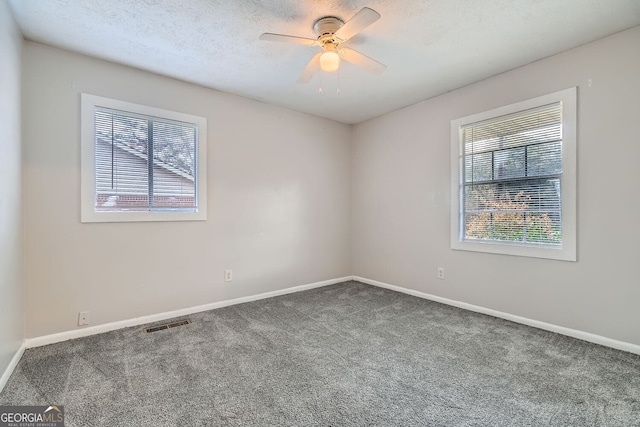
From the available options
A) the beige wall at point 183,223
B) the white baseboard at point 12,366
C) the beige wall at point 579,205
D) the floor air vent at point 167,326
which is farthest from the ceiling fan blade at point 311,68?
the white baseboard at point 12,366

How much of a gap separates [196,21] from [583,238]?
3516 mm

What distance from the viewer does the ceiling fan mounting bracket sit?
6.81 ft

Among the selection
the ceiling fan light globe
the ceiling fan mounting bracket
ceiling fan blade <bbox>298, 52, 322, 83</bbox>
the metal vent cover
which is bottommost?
the metal vent cover

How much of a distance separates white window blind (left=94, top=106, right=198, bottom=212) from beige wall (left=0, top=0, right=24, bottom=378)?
0.56 metres

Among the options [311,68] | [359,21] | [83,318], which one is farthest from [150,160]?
[359,21]

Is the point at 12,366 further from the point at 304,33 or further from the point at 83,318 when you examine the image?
the point at 304,33

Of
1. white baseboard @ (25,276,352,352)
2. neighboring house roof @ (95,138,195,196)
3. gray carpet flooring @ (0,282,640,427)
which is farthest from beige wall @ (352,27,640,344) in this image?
neighboring house roof @ (95,138,195,196)

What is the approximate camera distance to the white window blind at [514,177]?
2.67m

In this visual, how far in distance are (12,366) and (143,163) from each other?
181 centimetres

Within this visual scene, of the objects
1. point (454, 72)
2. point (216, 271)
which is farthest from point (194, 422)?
point (454, 72)

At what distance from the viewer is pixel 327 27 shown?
210 centimetres

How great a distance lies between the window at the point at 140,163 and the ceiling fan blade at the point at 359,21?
76.3 inches

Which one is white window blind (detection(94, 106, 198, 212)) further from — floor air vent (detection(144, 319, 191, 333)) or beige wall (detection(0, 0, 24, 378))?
floor air vent (detection(144, 319, 191, 333))

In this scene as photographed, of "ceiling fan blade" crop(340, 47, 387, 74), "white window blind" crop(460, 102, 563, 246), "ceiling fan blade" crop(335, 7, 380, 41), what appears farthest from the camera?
"white window blind" crop(460, 102, 563, 246)
